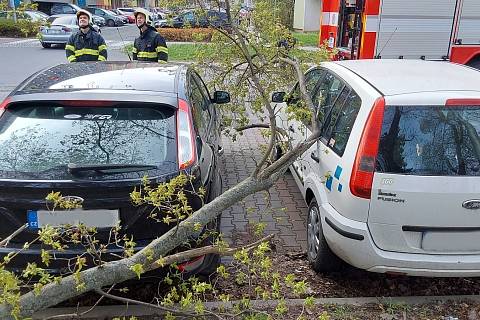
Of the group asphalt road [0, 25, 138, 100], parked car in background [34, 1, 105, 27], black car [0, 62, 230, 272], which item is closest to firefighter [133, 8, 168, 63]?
black car [0, 62, 230, 272]

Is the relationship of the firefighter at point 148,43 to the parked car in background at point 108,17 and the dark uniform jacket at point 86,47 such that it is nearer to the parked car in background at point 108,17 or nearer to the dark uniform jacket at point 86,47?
the dark uniform jacket at point 86,47

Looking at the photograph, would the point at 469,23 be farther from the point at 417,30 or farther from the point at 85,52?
the point at 85,52

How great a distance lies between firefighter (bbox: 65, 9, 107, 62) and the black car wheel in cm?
429

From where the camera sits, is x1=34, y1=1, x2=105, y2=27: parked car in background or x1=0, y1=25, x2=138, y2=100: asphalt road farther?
x1=34, y1=1, x2=105, y2=27: parked car in background

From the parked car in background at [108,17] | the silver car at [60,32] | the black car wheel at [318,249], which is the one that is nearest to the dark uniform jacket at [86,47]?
the black car wheel at [318,249]

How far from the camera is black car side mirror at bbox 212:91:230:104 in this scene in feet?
16.7

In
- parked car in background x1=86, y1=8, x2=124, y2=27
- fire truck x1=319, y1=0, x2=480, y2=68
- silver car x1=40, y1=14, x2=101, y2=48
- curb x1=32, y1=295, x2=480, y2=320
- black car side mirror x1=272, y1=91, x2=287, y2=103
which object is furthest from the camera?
parked car in background x1=86, y1=8, x2=124, y2=27

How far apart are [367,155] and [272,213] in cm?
205

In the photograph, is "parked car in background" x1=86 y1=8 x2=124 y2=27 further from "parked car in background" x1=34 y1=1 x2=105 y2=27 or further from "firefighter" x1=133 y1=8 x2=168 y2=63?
"firefighter" x1=133 y1=8 x2=168 y2=63

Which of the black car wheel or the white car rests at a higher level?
the white car

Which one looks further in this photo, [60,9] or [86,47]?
[60,9]

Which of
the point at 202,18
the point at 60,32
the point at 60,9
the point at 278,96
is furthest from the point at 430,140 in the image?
the point at 60,9

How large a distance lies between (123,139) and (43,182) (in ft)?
1.79

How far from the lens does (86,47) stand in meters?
6.75
